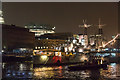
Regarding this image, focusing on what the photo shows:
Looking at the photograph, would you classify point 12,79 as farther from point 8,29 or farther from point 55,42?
point 55,42

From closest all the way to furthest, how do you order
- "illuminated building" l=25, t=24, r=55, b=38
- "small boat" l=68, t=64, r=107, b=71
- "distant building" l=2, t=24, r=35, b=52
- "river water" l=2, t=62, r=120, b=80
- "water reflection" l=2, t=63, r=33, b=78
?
"river water" l=2, t=62, r=120, b=80
"water reflection" l=2, t=63, r=33, b=78
"small boat" l=68, t=64, r=107, b=71
"distant building" l=2, t=24, r=35, b=52
"illuminated building" l=25, t=24, r=55, b=38

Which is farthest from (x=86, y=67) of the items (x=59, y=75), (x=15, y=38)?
(x=15, y=38)

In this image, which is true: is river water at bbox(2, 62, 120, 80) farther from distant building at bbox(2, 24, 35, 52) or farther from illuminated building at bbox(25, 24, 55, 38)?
illuminated building at bbox(25, 24, 55, 38)

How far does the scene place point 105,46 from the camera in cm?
11331

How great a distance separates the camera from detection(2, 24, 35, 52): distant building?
102 meters

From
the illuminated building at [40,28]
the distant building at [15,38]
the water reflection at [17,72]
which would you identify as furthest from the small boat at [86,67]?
the illuminated building at [40,28]

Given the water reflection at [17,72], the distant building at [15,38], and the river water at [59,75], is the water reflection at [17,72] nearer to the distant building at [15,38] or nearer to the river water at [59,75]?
the river water at [59,75]

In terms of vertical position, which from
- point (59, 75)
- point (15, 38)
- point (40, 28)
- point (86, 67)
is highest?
point (40, 28)

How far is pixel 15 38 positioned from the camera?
353ft

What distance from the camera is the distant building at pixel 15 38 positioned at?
10250 cm

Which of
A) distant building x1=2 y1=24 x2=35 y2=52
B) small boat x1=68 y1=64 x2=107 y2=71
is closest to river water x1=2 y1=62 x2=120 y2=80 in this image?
small boat x1=68 y1=64 x2=107 y2=71

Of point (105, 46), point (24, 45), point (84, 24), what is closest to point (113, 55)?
point (105, 46)

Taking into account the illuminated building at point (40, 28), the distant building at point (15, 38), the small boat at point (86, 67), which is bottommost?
the small boat at point (86, 67)

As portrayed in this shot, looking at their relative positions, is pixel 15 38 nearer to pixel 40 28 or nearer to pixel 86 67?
pixel 40 28
